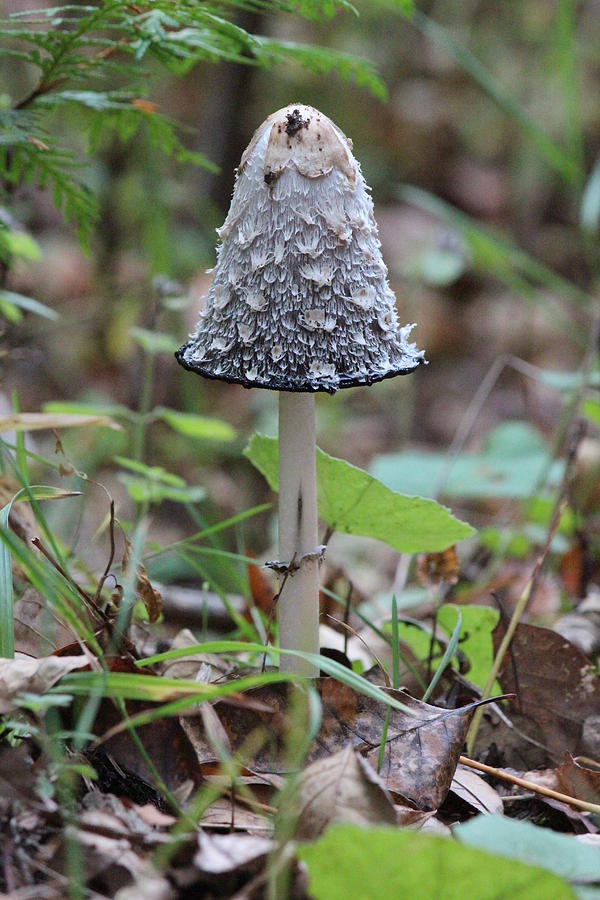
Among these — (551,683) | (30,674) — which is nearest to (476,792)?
(551,683)

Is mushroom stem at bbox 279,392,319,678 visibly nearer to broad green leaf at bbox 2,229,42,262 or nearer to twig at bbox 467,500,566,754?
twig at bbox 467,500,566,754

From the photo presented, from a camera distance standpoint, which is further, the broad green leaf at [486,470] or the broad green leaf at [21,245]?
the broad green leaf at [486,470]

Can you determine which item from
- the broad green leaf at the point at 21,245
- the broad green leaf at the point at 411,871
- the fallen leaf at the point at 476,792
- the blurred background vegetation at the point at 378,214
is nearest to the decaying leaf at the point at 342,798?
the broad green leaf at the point at 411,871

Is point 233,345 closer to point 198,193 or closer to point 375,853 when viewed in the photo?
point 375,853

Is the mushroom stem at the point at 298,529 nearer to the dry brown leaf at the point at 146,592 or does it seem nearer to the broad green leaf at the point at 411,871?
the dry brown leaf at the point at 146,592

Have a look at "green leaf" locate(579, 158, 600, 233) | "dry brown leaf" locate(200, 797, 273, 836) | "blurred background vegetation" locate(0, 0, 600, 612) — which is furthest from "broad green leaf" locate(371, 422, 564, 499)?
"dry brown leaf" locate(200, 797, 273, 836)

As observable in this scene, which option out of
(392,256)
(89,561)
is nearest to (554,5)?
(392,256)
